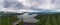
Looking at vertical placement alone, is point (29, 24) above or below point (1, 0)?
below

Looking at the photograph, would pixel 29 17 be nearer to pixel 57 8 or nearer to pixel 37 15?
pixel 37 15

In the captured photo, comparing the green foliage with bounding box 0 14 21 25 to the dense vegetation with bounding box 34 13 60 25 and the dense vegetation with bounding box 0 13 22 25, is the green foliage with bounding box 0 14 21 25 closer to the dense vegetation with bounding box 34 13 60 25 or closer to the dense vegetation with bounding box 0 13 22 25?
the dense vegetation with bounding box 0 13 22 25

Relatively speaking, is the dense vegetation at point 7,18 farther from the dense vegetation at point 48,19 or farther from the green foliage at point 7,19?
the dense vegetation at point 48,19

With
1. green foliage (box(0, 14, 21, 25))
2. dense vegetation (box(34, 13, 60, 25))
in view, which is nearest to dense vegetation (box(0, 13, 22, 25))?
green foliage (box(0, 14, 21, 25))

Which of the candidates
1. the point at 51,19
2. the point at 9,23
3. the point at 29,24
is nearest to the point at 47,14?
the point at 51,19

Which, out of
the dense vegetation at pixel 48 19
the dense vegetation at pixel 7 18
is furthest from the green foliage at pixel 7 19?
the dense vegetation at pixel 48 19

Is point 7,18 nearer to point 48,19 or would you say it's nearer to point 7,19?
point 7,19

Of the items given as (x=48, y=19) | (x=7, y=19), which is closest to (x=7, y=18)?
(x=7, y=19)
